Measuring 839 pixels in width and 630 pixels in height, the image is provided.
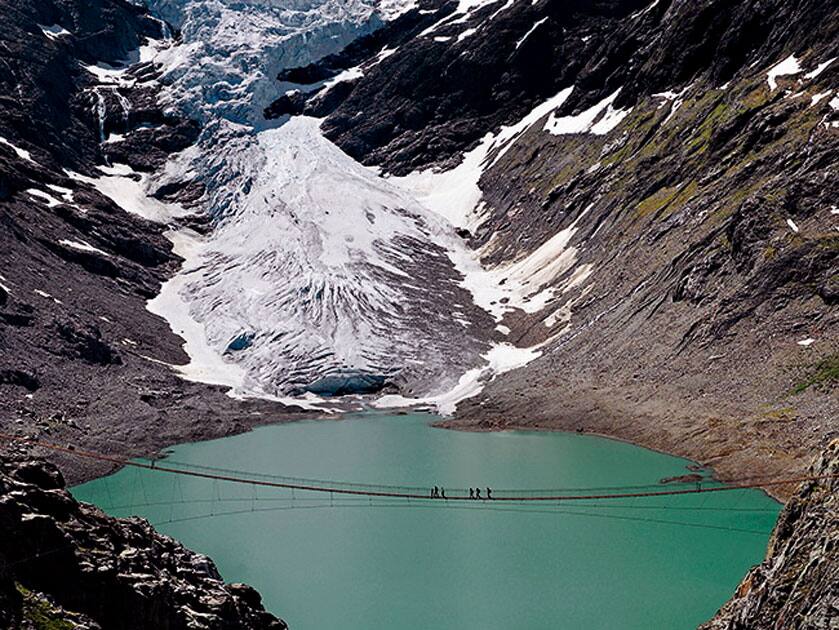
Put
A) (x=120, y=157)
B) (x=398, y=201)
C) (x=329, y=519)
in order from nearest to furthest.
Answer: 1. (x=329, y=519)
2. (x=398, y=201)
3. (x=120, y=157)

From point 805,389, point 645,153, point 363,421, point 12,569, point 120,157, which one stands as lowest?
point 12,569

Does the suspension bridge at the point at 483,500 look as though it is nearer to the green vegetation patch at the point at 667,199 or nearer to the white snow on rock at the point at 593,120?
the green vegetation patch at the point at 667,199

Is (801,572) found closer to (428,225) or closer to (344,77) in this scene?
(428,225)

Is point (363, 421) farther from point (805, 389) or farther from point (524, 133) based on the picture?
point (524, 133)

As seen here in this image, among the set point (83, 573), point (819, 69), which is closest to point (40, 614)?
point (83, 573)

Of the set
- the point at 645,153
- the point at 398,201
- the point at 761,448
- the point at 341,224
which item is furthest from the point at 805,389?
the point at 398,201

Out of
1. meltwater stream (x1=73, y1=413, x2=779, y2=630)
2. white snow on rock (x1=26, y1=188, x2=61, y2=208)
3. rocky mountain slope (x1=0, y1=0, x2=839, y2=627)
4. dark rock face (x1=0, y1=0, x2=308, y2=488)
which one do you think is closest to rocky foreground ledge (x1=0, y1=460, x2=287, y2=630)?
rocky mountain slope (x1=0, y1=0, x2=839, y2=627)

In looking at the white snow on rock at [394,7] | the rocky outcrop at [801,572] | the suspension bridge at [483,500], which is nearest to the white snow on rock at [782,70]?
the suspension bridge at [483,500]
